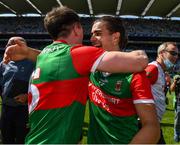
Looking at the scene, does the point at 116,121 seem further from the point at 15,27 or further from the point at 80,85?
the point at 15,27

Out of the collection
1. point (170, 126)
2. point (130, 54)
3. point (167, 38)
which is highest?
point (167, 38)

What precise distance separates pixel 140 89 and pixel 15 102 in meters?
4.08

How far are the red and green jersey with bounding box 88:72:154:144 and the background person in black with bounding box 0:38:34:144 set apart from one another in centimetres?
343

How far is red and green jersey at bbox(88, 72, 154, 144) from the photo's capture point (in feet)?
10.1

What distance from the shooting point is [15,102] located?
665cm

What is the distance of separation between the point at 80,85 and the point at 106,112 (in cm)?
51

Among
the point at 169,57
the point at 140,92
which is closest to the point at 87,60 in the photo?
the point at 140,92

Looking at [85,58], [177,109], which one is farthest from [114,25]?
[177,109]

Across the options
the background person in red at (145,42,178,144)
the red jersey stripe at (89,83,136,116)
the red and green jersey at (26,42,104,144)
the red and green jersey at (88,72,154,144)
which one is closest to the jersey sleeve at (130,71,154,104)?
the red and green jersey at (88,72,154,144)

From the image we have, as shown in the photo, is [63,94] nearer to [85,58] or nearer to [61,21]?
[85,58]

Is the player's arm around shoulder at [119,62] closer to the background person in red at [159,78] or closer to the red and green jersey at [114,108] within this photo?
the red and green jersey at [114,108]

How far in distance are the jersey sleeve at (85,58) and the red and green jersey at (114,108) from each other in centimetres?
40

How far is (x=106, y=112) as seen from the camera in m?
3.24

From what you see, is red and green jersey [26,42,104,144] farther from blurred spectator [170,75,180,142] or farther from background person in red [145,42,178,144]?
blurred spectator [170,75,180,142]
